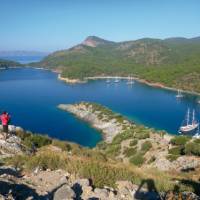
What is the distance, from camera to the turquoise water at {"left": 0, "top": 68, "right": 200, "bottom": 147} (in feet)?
232

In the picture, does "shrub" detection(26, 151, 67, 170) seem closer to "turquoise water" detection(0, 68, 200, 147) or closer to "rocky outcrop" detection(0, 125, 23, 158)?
"rocky outcrop" detection(0, 125, 23, 158)

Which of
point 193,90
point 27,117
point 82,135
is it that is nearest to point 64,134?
point 82,135

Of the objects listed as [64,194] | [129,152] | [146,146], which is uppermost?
[64,194]

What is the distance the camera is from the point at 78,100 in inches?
4323

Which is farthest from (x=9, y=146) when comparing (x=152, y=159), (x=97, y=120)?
(x=97, y=120)

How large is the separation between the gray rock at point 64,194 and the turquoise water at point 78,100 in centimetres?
4950

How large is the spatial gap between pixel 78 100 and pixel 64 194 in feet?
337

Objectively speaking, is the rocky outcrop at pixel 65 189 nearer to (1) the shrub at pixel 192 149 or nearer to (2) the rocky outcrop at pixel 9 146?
(2) the rocky outcrop at pixel 9 146

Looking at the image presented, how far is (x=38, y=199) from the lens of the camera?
701 cm

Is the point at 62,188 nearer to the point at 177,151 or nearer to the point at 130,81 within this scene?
the point at 177,151

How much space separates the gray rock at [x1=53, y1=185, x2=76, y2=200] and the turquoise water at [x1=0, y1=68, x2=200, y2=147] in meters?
49.5

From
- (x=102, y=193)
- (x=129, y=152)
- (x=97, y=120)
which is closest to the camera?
(x=102, y=193)

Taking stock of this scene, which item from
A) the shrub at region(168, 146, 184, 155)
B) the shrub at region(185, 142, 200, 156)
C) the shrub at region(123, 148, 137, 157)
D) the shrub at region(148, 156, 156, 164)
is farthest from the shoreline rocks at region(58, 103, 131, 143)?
the shrub at region(148, 156, 156, 164)

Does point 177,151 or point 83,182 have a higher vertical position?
point 83,182
